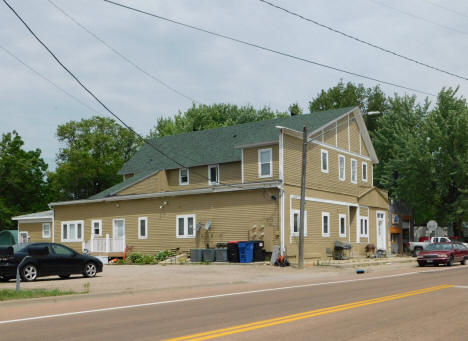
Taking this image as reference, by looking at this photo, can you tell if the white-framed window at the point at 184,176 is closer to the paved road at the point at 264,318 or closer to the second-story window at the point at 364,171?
the second-story window at the point at 364,171

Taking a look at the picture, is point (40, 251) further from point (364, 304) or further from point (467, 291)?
point (467, 291)

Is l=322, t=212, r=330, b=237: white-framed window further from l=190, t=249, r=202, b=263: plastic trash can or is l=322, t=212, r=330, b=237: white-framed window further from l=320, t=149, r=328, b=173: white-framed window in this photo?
l=190, t=249, r=202, b=263: plastic trash can

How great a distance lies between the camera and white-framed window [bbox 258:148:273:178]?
33688 mm

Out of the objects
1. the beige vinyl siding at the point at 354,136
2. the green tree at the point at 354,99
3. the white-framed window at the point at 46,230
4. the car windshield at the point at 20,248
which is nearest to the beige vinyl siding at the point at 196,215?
the white-framed window at the point at 46,230

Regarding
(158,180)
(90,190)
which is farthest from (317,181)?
(90,190)

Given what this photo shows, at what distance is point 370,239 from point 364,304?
1149 inches

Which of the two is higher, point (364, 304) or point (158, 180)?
point (158, 180)

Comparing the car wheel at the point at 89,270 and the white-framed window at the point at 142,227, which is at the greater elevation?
the white-framed window at the point at 142,227

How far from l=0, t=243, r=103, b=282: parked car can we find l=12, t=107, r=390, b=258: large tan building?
39.7 feet

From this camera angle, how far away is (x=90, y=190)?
229ft

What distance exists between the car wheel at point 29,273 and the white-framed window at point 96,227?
1957cm

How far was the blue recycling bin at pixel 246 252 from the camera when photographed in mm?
30766

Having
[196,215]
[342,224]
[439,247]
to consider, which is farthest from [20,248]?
[342,224]

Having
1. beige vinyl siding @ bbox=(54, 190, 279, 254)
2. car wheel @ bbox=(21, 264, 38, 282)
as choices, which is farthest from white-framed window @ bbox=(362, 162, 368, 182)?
car wheel @ bbox=(21, 264, 38, 282)
